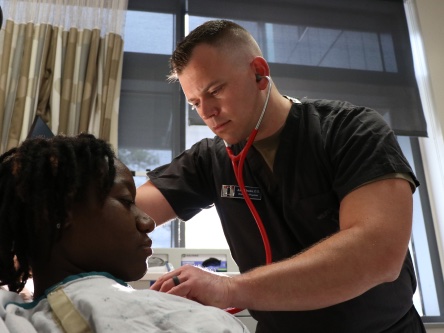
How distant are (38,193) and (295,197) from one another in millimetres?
718

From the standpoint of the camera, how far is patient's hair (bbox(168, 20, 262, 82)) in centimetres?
142

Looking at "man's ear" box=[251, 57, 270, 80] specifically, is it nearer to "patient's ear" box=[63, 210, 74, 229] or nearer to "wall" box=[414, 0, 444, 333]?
"patient's ear" box=[63, 210, 74, 229]

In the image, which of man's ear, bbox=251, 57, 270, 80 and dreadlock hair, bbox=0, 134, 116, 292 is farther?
man's ear, bbox=251, 57, 270, 80

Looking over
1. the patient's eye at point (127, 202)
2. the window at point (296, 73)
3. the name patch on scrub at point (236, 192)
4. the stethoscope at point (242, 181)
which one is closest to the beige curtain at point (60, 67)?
the window at point (296, 73)

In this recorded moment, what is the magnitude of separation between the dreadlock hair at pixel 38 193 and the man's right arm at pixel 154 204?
1.87ft

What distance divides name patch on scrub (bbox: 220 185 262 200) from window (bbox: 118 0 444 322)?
1124 mm

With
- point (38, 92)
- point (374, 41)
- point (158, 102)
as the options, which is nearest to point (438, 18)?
point (374, 41)

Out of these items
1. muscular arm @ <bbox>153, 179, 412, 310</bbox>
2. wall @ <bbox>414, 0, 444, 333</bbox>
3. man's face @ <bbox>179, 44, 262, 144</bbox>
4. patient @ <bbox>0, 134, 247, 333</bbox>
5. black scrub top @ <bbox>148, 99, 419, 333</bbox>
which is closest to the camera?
patient @ <bbox>0, 134, 247, 333</bbox>

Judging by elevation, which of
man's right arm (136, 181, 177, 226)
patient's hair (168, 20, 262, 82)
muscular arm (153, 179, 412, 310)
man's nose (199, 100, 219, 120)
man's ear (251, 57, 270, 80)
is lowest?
muscular arm (153, 179, 412, 310)

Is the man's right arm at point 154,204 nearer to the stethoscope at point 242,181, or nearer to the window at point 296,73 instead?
the stethoscope at point 242,181

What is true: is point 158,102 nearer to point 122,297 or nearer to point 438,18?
point 438,18

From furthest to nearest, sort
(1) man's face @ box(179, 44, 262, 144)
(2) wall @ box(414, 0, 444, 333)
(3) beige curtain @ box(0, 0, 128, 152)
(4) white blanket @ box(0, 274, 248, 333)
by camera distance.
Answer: (2) wall @ box(414, 0, 444, 333), (3) beige curtain @ box(0, 0, 128, 152), (1) man's face @ box(179, 44, 262, 144), (4) white blanket @ box(0, 274, 248, 333)

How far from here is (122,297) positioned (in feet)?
2.13

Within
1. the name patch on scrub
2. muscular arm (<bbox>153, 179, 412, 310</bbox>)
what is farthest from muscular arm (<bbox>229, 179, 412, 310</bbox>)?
the name patch on scrub
